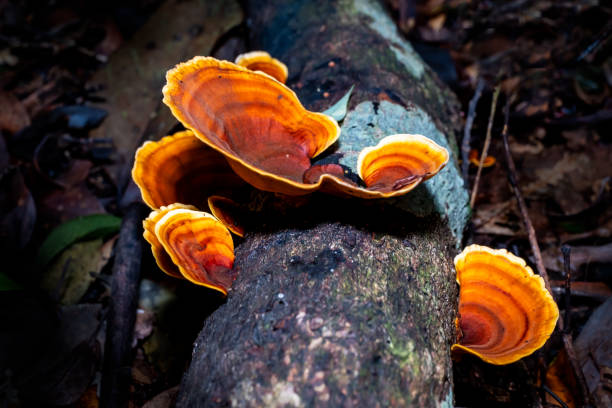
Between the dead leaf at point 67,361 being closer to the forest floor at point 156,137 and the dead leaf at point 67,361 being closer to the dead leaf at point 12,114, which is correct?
the forest floor at point 156,137

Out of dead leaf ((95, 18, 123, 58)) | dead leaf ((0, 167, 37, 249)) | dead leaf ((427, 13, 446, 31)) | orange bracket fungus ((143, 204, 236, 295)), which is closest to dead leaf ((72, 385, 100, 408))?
orange bracket fungus ((143, 204, 236, 295))

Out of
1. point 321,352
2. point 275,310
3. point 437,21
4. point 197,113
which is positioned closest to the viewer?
point 321,352

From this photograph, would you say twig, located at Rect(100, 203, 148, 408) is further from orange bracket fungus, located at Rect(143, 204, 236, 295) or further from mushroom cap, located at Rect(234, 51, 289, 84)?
mushroom cap, located at Rect(234, 51, 289, 84)

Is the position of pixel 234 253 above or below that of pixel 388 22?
below

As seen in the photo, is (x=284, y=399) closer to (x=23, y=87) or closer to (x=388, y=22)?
(x=388, y=22)

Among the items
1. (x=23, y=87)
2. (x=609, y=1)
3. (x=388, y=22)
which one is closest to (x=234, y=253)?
(x=388, y=22)
